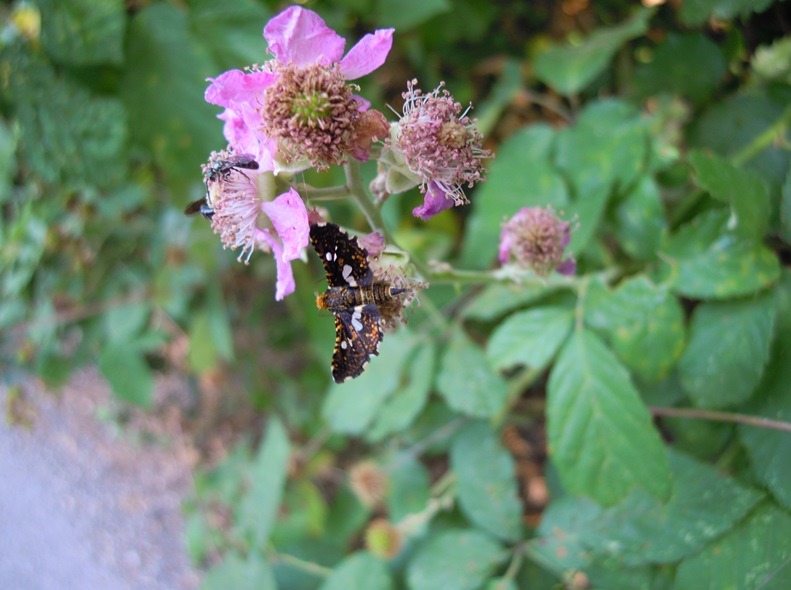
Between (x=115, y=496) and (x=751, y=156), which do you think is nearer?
(x=751, y=156)

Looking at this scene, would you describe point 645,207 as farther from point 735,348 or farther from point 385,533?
point 385,533

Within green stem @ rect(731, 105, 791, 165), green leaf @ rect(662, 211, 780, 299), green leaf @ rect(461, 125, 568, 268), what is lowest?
green leaf @ rect(662, 211, 780, 299)

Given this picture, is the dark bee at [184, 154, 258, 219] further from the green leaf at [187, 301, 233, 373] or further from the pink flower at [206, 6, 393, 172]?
the green leaf at [187, 301, 233, 373]

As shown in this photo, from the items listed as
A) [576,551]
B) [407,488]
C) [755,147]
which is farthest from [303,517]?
[755,147]

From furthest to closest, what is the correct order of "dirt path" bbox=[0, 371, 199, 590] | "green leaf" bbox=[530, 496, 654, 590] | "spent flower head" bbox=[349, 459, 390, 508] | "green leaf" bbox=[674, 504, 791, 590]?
1. "dirt path" bbox=[0, 371, 199, 590]
2. "spent flower head" bbox=[349, 459, 390, 508]
3. "green leaf" bbox=[530, 496, 654, 590]
4. "green leaf" bbox=[674, 504, 791, 590]

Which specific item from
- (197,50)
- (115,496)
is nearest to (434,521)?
(197,50)

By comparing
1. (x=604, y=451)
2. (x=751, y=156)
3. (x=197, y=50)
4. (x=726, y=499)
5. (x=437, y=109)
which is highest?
(x=197, y=50)

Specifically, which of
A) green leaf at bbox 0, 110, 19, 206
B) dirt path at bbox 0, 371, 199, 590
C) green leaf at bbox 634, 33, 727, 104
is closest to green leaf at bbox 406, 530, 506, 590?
green leaf at bbox 634, 33, 727, 104
